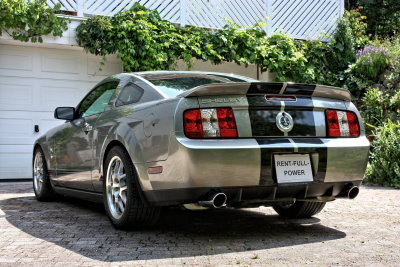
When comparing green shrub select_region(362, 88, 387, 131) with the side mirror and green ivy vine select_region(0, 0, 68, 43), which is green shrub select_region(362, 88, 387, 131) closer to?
green ivy vine select_region(0, 0, 68, 43)

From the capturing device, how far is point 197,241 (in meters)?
4.01

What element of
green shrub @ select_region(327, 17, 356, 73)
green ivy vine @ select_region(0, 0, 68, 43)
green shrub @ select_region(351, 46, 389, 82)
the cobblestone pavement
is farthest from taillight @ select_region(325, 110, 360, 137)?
green shrub @ select_region(327, 17, 356, 73)

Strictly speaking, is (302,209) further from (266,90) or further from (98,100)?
(98,100)

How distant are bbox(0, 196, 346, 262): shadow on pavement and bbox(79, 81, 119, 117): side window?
1.07 metres

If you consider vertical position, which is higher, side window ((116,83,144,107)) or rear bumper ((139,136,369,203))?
side window ((116,83,144,107))

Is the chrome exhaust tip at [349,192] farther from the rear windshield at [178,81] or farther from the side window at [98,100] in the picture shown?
the side window at [98,100]

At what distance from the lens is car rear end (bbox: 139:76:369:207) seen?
3.65m

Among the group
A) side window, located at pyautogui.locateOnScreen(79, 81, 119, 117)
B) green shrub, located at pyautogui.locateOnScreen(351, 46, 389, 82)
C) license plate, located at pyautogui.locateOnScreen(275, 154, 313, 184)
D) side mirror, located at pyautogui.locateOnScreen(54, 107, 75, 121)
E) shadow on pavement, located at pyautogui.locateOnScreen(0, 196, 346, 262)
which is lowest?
shadow on pavement, located at pyautogui.locateOnScreen(0, 196, 346, 262)

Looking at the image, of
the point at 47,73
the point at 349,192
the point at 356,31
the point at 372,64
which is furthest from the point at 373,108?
the point at 349,192

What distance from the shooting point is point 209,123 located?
3.74 metres

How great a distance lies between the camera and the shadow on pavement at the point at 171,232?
3.71 meters

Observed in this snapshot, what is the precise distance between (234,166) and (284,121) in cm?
59

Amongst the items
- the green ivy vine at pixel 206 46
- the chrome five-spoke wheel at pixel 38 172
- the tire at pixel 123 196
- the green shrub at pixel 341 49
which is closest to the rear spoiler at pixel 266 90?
the tire at pixel 123 196

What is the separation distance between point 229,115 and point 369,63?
8.19 m
